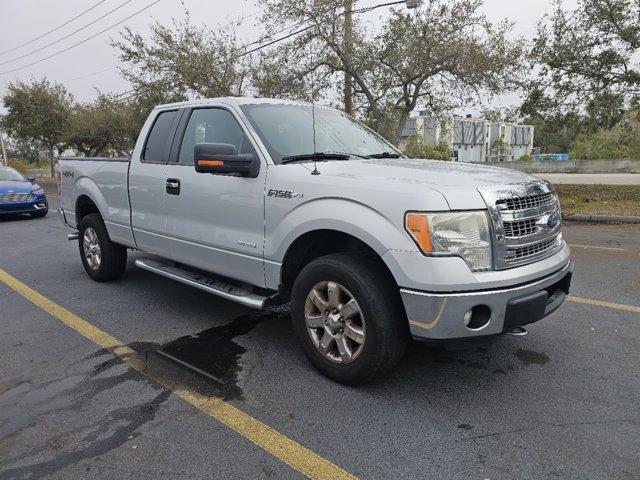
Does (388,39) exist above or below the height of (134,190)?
above

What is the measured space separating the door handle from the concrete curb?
33.0ft

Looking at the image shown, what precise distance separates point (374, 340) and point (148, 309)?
9.30ft

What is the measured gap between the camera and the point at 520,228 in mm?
3000

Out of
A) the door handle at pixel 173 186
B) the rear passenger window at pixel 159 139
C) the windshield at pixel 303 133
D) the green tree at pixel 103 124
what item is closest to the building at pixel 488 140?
the green tree at pixel 103 124

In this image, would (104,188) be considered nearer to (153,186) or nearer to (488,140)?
(153,186)

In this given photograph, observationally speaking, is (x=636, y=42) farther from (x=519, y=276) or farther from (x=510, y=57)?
(x=519, y=276)

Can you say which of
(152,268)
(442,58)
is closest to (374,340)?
(152,268)

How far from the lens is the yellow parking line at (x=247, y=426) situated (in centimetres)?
244

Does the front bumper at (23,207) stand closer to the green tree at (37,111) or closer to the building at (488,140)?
the green tree at (37,111)

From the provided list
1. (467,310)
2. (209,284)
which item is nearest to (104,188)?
(209,284)

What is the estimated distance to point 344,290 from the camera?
3121 millimetres

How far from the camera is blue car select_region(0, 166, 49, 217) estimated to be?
12203 millimetres

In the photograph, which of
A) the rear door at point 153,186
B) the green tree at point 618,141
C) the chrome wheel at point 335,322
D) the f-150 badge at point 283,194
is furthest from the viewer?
the green tree at point 618,141

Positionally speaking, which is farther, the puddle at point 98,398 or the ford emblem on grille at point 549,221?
the ford emblem on grille at point 549,221
